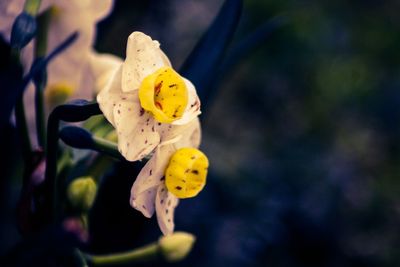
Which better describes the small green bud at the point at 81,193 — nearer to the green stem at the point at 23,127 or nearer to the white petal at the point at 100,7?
the green stem at the point at 23,127

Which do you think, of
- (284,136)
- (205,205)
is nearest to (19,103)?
(205,205)

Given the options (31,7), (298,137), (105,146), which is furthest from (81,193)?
(298,137)

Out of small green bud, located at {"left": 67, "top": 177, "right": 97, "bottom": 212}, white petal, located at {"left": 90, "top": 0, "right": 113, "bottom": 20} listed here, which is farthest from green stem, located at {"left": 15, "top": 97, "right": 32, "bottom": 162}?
white petal, located at {"left": 90, "top": 0, "right": 113, "bottom": 20}

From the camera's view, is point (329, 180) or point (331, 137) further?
point (331, 137)

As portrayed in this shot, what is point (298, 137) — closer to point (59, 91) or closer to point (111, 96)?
point (59, 91)

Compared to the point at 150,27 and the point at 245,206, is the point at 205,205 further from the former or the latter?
the point at 150,27

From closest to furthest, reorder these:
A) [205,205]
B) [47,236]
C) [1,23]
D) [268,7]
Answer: [47,236] → [1,23] → [205,205] → [268,7]

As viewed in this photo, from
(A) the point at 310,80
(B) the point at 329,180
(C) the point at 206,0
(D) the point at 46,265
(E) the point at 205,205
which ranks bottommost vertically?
(D) the point at 46,265
